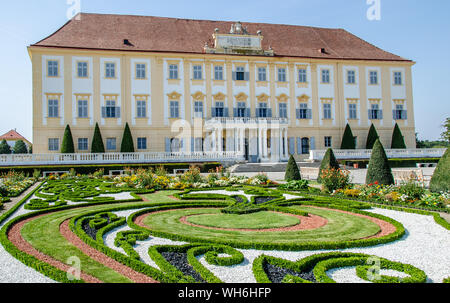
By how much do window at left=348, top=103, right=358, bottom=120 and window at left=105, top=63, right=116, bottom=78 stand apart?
22.4m

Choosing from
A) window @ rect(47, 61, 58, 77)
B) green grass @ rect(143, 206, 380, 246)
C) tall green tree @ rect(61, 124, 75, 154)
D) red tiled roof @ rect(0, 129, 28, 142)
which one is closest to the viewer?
green grass @ rect(143, 206, 380, 246)

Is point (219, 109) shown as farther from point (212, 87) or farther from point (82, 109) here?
point (82, 109)

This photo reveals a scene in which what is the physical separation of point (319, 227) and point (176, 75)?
25758 mm

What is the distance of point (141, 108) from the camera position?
3000 cm

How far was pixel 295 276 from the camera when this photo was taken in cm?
425

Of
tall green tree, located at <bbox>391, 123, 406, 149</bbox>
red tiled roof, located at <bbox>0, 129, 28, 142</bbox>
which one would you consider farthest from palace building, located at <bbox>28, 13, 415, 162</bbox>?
red tiled roof, located at <bbox>0, 129, 28, 142</bbox>

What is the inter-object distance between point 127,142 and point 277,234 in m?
23.6

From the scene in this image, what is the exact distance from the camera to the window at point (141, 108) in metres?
29.9

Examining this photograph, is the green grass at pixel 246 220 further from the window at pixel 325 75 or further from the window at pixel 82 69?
the window at pixel 325 75

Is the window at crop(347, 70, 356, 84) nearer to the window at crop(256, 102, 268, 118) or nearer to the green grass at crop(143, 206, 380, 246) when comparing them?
the window at crop(256, 102, 268, 118)

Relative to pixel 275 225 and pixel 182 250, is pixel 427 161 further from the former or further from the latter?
pixel 182 250

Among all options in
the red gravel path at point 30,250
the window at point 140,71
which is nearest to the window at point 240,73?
the window at point 140,71

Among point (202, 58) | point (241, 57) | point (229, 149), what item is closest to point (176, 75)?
point (202, 58)

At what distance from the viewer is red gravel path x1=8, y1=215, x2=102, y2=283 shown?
4338mm
